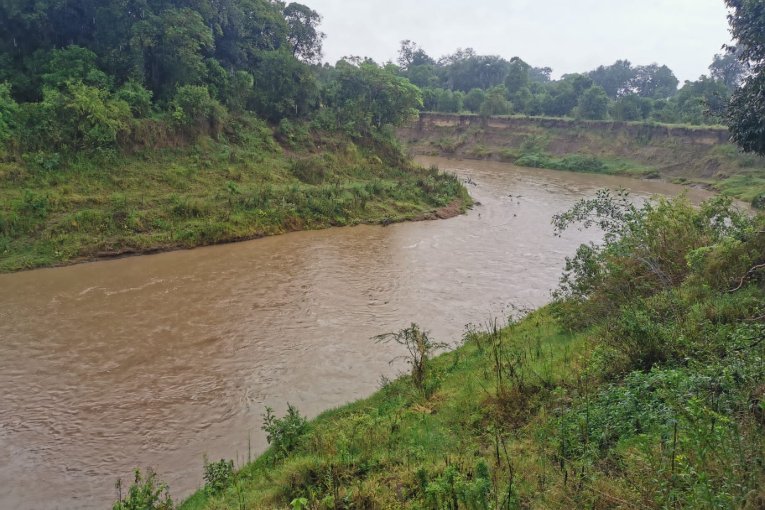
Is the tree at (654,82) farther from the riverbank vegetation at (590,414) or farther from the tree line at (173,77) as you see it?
the riverbank vegetation at (590,414)

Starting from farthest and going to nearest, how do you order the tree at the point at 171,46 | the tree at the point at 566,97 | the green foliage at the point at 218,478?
the tree at the point at 566,97
the tree at the point at 171,46
the green foliage at the point at 218,478

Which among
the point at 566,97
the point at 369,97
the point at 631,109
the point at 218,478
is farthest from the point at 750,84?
the point at 566,97

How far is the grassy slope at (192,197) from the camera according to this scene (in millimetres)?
16891

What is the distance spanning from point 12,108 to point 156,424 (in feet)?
56.6

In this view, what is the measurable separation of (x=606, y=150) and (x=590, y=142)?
2358 millimetres

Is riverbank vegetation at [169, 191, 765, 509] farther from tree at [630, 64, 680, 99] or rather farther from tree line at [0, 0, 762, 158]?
tree at [630, 64, 680, 99]

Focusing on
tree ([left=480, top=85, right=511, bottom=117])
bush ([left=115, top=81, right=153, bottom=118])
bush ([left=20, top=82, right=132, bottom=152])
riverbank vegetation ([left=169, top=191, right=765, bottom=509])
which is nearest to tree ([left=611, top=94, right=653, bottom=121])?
tree ([left=480, top=85, right=511, bottom=117])

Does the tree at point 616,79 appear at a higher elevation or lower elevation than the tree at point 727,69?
higher

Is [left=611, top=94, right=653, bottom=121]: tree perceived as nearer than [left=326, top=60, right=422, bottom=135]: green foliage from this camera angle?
No

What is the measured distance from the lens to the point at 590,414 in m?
5.59

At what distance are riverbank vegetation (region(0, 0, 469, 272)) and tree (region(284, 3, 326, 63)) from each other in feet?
7.91

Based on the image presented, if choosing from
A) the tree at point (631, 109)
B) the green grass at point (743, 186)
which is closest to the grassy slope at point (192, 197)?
the green grass at point (743, 186)

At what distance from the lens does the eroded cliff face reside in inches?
1690

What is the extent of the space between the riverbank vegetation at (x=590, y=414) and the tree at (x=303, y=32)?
31.8 metres
